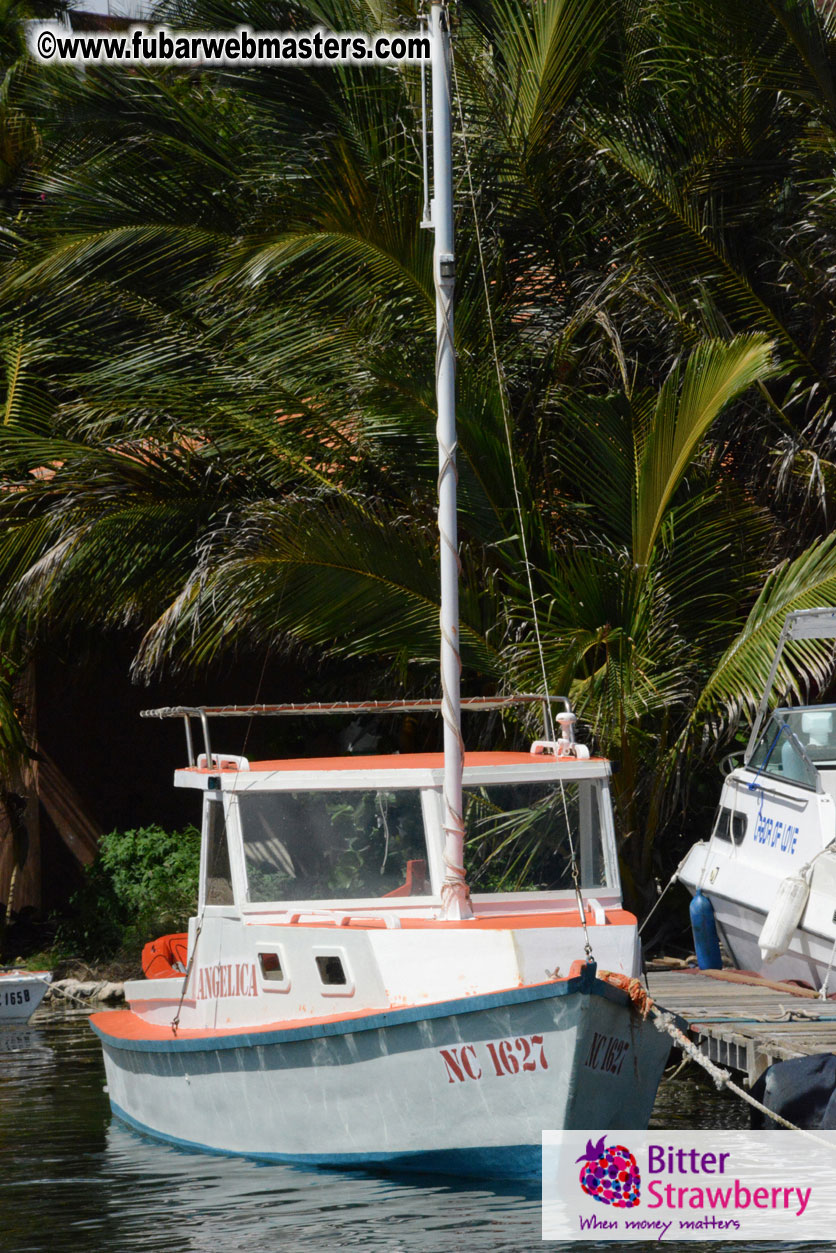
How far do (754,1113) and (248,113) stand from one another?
10.9 metres

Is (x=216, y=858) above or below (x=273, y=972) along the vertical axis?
above

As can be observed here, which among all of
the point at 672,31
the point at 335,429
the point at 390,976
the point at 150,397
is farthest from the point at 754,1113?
the point at 672,31

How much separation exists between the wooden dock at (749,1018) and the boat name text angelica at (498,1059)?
905 mm

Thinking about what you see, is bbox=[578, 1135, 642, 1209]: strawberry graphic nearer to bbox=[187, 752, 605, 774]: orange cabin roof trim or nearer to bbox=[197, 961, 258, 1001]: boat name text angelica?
bbox=[197, 961, 258, 1001]: boat name text angelica

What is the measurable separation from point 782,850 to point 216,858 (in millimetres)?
4150

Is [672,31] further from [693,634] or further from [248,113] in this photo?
[693,634]

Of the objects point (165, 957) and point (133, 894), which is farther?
point (133, 894)

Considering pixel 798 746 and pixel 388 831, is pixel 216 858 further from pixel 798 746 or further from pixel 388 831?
pixel 798 746

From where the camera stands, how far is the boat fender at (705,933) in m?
12.6

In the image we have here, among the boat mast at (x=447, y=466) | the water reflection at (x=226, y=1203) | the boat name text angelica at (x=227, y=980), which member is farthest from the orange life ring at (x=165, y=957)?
the boat mast at (x=447, y=466)

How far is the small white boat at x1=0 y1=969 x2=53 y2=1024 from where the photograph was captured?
14.6m

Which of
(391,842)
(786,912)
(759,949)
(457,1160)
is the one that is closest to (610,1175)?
(457,1160)

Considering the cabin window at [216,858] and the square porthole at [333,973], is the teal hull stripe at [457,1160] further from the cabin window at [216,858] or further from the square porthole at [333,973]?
the cabin window at [216,858]

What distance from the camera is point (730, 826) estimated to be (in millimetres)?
12555
